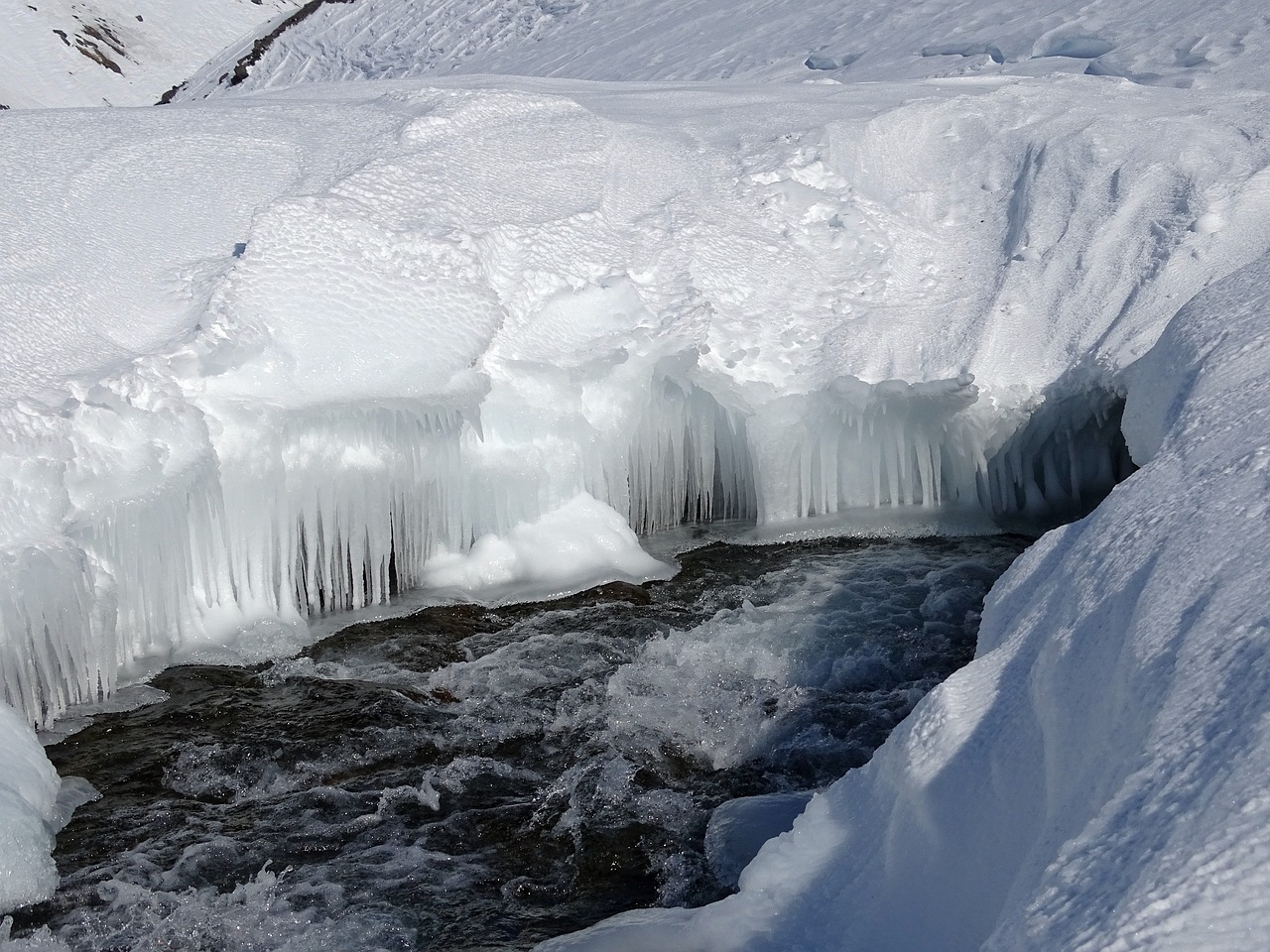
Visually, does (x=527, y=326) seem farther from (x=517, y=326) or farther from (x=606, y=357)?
(x=606, y=357)

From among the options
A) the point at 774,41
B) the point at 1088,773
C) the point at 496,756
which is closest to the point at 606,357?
the point at 496,756

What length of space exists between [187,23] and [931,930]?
44.0m

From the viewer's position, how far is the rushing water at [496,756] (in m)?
4.24

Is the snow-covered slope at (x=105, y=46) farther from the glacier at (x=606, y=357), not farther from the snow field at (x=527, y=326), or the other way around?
the snow field at (x=527, y=326)

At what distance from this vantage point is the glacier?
4527 millimetres

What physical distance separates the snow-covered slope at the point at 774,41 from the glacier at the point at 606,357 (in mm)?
1725

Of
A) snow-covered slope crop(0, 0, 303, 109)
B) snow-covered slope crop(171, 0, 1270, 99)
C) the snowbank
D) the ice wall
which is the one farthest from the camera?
snow-covered slope crop(0, 0, 303, 109)

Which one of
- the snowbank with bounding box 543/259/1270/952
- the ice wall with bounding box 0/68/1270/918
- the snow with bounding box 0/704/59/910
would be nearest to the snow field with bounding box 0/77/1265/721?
the ice wall with bounding box 0/68/1270/918

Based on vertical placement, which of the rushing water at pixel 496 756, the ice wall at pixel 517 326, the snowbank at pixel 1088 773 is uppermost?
the ice wall at pixel 517 326

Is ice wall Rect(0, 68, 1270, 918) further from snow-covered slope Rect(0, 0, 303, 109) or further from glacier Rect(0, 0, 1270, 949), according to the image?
snow-covered slope Rect(0, 0, 303, 109)

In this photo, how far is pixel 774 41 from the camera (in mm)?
14008

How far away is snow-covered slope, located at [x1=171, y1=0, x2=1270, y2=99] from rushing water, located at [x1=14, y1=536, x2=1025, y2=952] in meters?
6.01

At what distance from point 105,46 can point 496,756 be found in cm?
3820

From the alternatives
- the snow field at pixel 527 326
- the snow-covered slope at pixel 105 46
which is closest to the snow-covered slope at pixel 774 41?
the snow field at pixel 527 326
